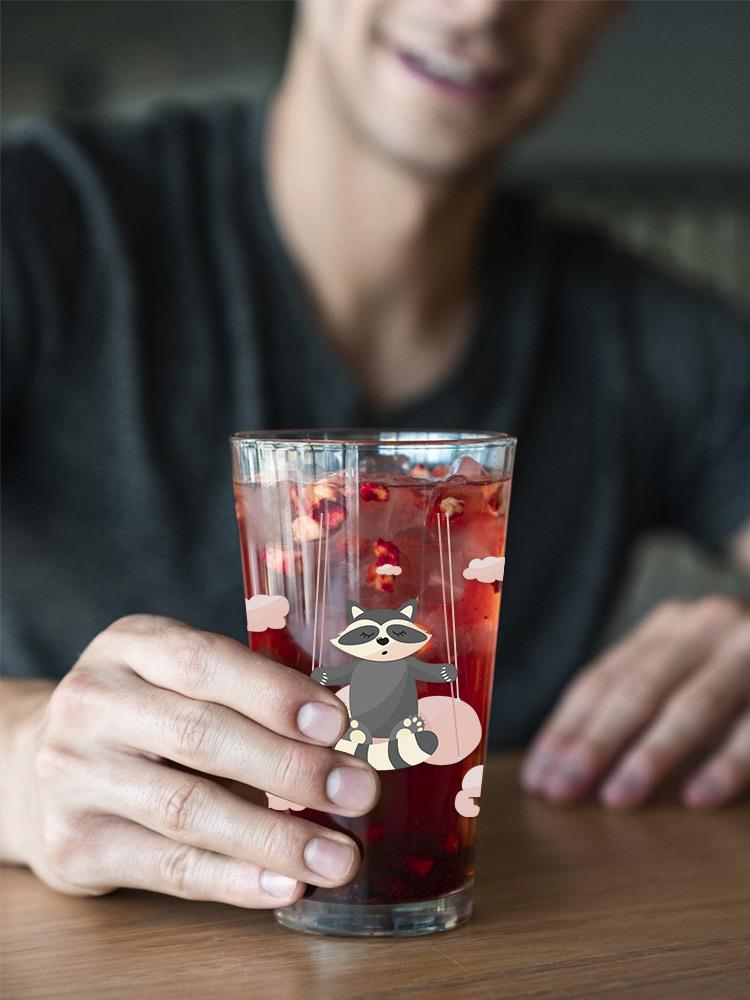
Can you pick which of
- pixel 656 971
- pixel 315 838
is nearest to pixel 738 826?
pixel 656 971

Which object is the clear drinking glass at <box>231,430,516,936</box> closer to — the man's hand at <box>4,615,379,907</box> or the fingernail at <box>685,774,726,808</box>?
the man's hand at <box>4,615,379,907</box>

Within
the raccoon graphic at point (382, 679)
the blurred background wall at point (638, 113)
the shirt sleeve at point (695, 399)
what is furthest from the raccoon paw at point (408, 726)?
the blurred background wall at point (638, 113)

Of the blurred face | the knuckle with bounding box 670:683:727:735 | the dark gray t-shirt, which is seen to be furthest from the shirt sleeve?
the knuckle with bounding box 670:683:727:735

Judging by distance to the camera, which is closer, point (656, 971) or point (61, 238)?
point (656, 971)

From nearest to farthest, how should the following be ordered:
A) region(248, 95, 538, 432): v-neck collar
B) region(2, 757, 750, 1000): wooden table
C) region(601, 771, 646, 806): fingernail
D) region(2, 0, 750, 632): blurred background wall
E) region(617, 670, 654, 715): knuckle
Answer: region(2, 757, 750, 1000): wooden table < region(601, 771, 646, 806): fingernail < region(617, 670, 654, 715): knuckle < region(248, 95, 538, 432): v-neck collar < region(2, 0, 750, 632): blurred background wall

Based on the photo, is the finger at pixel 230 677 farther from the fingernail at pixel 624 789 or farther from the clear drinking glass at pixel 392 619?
the fingernail at pixel 624 789

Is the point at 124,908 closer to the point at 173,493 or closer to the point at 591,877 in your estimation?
the point at 591,877
